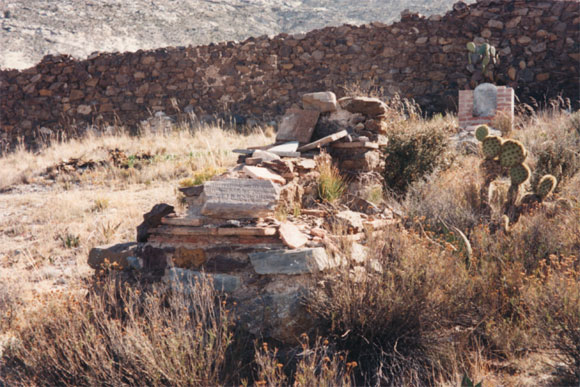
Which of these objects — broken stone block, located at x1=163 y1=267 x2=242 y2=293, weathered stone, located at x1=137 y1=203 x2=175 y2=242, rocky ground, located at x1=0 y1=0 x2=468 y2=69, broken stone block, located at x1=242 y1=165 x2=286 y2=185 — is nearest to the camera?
broken stone block, located at x1=163 y1=267 x2=242 y2=293

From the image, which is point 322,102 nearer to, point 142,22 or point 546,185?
point 546,185

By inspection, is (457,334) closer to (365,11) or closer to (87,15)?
(87,15)

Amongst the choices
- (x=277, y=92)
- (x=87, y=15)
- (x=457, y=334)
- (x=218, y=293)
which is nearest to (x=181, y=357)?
(x=218, y=293)

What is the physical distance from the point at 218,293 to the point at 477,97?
7247 mm

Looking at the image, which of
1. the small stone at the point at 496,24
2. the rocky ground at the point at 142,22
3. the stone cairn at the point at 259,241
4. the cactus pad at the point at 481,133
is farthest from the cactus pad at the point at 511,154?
the rocky ground at the point at 142,22

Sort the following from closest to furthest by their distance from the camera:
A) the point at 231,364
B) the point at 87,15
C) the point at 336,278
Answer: the point at 231,364
the point at 336,278
the point at 87,15

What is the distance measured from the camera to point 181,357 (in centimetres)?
331

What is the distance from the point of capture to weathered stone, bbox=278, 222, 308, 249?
400 centimetres

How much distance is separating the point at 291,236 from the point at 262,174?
0.85 m

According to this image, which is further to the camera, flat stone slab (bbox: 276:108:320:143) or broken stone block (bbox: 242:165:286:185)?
flat stone slab (bbox: 276:108:320:143)

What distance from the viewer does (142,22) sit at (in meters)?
22.8

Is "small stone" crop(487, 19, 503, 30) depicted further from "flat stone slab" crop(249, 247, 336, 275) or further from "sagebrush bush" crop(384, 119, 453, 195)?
"flat stone slab" crop(249, 247, 336, 275)

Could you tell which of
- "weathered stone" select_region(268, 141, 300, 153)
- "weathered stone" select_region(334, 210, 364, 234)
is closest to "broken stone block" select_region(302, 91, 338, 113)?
"weathered stone" select_region(268, 141, 300, 153)

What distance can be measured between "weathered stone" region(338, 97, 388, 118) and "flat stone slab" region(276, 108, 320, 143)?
438 mm
